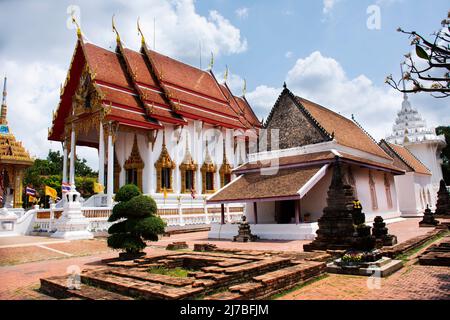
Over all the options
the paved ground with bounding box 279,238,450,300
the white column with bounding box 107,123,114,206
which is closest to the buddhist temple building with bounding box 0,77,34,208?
the white column with bounding box 107,123,114,206

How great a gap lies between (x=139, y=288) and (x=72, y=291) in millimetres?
993

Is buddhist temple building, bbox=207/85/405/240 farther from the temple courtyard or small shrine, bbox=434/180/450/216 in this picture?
the temple courtyard

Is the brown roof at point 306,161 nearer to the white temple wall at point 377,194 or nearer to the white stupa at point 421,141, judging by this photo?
the white temple wall at point 377,194

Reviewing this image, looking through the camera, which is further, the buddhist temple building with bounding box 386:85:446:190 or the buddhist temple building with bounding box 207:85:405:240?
the buddhist temple building with bounding box 386:85:446:190

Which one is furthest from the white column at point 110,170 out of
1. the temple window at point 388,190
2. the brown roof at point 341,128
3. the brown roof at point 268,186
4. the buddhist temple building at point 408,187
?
the buddhist temple building at point 408,187

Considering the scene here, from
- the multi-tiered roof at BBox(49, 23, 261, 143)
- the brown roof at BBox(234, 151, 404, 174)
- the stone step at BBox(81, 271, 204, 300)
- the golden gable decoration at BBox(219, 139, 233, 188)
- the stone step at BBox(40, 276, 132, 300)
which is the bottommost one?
the stone step at BBox(40, 276, 132, 300)

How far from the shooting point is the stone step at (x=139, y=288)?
4238mm

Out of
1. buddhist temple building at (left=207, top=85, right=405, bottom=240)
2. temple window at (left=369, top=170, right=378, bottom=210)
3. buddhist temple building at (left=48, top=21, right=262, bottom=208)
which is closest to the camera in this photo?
buddhist temple building at (left=207, top=85, right=405, bottom=240)

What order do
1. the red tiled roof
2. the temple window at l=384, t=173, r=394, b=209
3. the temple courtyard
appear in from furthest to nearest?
the temple window at l=384, t=173, r=394, b=209 < the red tiled roof < the temple courtyard

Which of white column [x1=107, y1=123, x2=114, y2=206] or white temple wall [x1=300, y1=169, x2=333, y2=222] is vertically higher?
white column [x1=107, y1=123, x2=114, y2=206]

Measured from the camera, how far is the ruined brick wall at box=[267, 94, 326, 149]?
15.8 metres

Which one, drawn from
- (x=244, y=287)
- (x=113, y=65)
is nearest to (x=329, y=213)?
(x=244, y=287)

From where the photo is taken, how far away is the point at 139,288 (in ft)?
14.9
